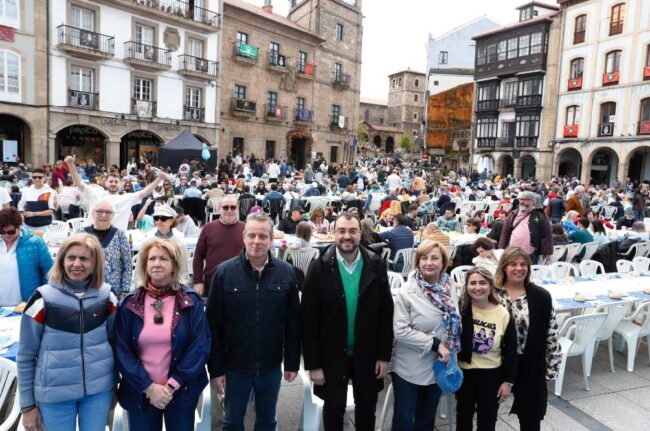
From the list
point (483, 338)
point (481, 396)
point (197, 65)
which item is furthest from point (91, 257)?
point (197, 65)

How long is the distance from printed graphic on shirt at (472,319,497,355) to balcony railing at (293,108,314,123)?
30.3 meters

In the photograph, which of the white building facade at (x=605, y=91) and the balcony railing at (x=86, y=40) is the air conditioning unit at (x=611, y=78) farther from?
the balcony railing at (x=86, y=40)

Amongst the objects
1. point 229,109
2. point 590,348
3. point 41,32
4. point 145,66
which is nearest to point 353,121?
point 229,109

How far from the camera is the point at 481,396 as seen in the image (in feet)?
10.4

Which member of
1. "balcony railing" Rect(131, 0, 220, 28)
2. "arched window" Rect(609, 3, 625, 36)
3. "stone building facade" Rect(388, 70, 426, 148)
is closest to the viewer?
"balcony railing" Rect(131, 0, 220, 28)

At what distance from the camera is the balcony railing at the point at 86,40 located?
2027cm

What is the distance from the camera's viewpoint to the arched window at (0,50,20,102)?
747 inches

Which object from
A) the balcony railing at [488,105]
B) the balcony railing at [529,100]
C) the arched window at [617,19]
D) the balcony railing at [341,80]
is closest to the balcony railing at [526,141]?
the balcony railing at [529,100]

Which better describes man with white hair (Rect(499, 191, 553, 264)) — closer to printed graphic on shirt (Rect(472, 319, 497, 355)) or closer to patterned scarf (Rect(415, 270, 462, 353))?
printed graphic on shirt (Rect(472, 319, 497, 355))

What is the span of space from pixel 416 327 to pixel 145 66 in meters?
23.7

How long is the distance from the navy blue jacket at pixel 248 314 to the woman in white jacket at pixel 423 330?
2.54ft

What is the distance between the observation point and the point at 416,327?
9.85ft

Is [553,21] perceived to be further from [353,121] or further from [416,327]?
[416,327]

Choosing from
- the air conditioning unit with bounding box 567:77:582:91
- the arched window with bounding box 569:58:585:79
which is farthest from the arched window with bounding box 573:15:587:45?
the air conditioning unit with bounding box 567:77:582:91
